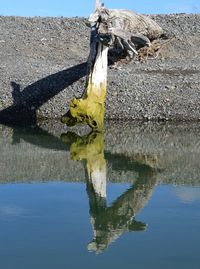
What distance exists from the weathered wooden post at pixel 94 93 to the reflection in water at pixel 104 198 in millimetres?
1575

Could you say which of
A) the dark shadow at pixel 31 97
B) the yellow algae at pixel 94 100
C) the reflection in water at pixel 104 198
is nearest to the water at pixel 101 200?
the reflection in water at pixel 104 198

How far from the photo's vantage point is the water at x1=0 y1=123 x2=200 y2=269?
765 centimetres

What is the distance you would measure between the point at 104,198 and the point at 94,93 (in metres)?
7.74

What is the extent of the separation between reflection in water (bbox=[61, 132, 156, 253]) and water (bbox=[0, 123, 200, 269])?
0.06 ft

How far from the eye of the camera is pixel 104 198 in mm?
10859

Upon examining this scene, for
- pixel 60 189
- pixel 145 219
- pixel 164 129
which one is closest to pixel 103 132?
pixel 164 129

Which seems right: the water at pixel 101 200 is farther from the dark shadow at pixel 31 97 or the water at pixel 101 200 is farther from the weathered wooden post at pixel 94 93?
the dark shadow at pixel 31 97

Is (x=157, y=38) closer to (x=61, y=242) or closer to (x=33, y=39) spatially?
(x=33, y=39)

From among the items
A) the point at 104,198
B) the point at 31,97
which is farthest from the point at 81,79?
the point at 104,198

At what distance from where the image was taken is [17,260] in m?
7.37

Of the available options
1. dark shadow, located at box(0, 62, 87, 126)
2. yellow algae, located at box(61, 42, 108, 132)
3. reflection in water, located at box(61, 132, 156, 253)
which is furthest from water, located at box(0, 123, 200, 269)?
dark shadow, located at box(0, 62, 87, 126)

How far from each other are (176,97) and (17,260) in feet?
45.9

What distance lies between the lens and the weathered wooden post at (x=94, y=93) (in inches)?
703

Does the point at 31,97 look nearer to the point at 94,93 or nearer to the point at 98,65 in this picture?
the point at 94,93
